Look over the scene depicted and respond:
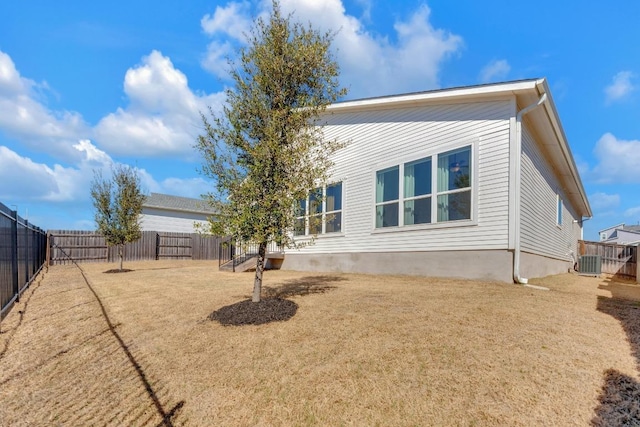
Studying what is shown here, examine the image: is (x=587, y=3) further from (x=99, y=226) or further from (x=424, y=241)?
(x=99, y=226)

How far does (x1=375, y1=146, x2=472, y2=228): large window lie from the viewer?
8.81 metres

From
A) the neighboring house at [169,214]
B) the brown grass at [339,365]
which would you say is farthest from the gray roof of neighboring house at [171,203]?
the brown grass at [339,365]

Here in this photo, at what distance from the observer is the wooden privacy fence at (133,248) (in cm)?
1953

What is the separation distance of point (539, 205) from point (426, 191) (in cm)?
387

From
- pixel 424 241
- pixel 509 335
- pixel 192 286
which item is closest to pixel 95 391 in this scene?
pixel 509 335

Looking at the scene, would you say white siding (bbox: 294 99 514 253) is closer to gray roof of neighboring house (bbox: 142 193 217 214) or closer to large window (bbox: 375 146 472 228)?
large window (bbox: 375 146 472 228)

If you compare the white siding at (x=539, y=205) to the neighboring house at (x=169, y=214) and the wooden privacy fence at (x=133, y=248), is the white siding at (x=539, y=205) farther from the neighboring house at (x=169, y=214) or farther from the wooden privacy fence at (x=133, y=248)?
the neighboring house at (x=169, y=214)

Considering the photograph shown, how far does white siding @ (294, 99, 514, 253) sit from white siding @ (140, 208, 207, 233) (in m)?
16.7

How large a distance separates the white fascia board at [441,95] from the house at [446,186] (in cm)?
3

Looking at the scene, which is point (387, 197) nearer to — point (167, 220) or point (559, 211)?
point (559, 211)

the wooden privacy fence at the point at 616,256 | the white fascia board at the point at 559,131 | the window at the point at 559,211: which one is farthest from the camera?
the wooden privacy fence at the point at 616,256

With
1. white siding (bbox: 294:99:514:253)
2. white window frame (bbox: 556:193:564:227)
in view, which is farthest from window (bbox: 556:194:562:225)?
white siding (bbox: 294:99:514:253)

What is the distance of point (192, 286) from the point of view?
29.1ft

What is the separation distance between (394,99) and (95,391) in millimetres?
9455
